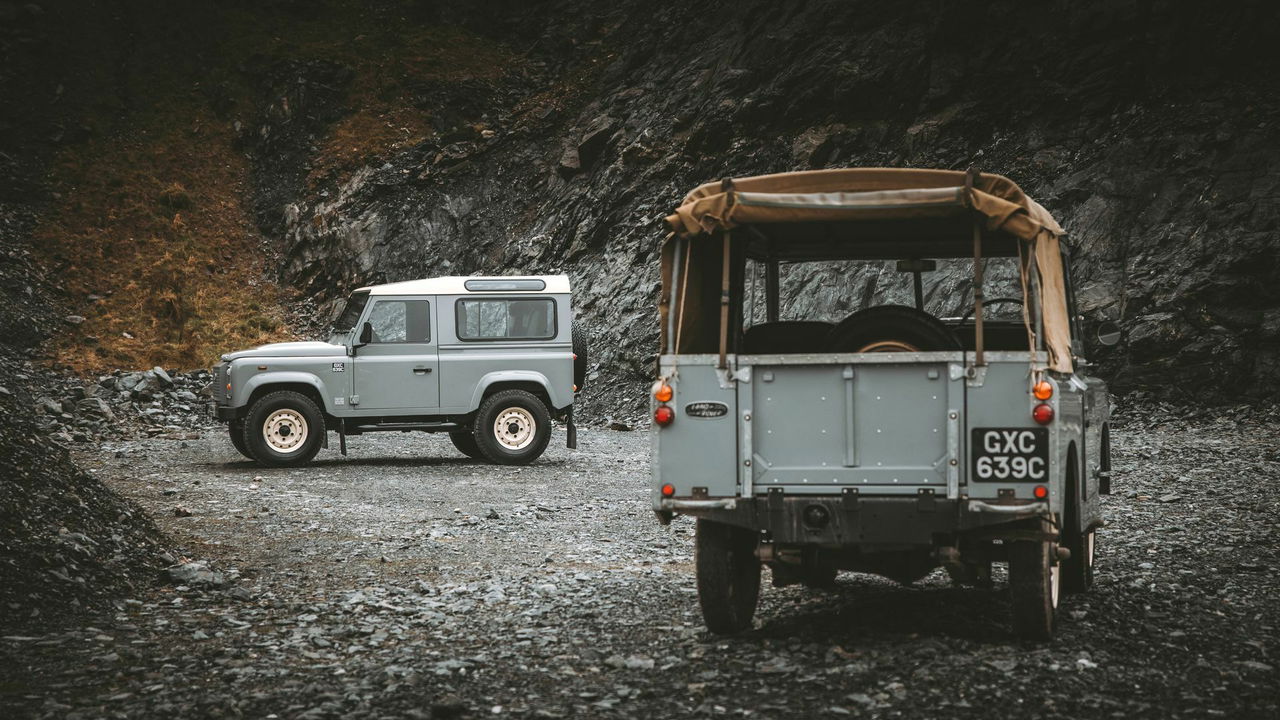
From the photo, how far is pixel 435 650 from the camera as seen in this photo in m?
5.95

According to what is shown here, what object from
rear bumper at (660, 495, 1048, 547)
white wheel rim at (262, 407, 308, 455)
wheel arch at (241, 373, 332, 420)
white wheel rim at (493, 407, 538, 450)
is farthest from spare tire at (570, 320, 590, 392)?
rear bumper at (660, 495, 1048, 547)

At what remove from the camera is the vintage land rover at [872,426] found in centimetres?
559

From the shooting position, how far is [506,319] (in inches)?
650

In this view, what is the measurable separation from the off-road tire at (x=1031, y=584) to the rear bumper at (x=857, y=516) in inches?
6.6

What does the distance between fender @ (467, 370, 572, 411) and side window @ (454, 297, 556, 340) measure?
0.52 m

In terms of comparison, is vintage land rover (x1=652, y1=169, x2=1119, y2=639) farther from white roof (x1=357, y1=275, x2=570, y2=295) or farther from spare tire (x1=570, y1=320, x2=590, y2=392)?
spare tire (x1=570, y1=320, x2=590, y2=392)

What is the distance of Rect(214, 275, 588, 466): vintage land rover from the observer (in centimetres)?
1580

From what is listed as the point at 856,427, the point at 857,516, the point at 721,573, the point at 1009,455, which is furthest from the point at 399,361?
the point at 1009,455

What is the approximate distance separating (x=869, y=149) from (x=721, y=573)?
2153 cm

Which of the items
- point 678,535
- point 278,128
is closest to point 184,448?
point 678,535

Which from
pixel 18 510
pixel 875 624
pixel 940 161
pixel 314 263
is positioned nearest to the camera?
pixel 875 624

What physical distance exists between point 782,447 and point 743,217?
123 cm

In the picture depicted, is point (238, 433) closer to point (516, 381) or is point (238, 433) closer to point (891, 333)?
point (516, 381)

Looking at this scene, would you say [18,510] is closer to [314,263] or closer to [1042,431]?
[1042,431]
